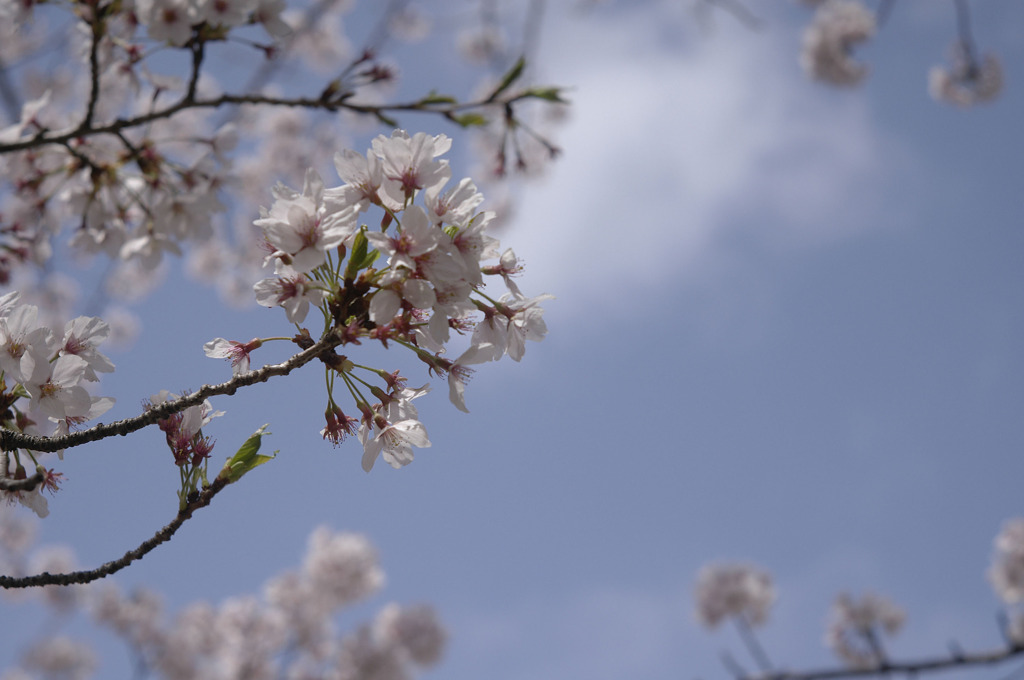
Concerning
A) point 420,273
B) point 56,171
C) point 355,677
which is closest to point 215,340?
point 420,273

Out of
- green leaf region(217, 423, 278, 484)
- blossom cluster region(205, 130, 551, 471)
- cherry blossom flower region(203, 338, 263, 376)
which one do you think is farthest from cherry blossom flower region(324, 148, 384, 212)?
green leaf region(217, 423, 278, 484)

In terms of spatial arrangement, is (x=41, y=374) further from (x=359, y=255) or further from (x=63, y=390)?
(x=359, y=255)

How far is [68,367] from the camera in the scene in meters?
1.68

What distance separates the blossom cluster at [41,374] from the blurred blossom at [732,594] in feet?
38.3

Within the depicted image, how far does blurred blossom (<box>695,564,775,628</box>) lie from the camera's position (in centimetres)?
1177

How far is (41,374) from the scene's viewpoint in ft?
5.28

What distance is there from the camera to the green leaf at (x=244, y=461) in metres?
1.61

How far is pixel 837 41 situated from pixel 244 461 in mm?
14623

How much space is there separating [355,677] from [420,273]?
12580mm

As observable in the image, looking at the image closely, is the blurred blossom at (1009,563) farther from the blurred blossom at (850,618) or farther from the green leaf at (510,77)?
the green leaf at (510,77)

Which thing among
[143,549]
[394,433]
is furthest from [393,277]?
[143,549]

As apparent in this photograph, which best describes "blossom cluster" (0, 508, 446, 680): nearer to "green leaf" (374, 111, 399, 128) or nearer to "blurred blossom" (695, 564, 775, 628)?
"blurred blossom" (695, 564, 775, 628)

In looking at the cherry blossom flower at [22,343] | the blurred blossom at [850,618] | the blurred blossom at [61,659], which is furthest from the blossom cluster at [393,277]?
the blurred blossom at [61,659]

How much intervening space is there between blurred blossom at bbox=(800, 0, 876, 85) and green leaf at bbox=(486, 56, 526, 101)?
1278 cm
